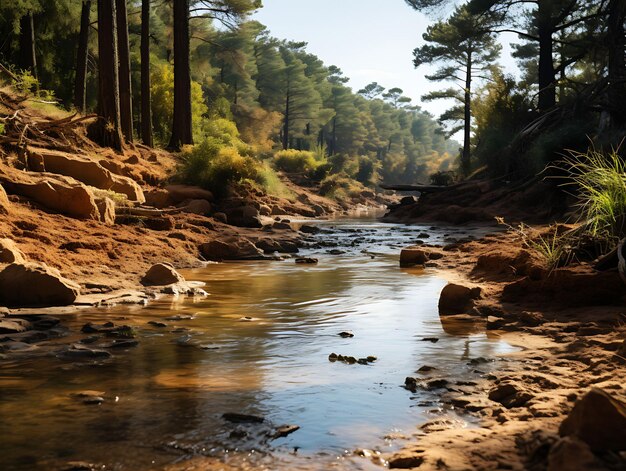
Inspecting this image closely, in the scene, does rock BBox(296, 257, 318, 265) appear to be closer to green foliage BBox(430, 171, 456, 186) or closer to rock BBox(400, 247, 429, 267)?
rock BBox(400, 247, 429, 267)

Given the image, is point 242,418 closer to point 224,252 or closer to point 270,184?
point 224,252

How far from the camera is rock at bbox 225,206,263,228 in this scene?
1622 cm

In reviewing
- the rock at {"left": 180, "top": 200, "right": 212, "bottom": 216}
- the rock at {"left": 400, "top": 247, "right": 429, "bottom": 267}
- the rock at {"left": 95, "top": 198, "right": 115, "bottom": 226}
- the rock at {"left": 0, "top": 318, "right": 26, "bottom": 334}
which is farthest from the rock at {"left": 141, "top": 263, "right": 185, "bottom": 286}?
the rock at {"left": 180, "top": 200, "right": 212, "bottom": 216}

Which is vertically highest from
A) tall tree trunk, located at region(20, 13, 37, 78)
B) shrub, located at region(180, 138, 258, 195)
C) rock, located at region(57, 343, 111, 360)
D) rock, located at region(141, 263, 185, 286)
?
tall tree trunk, located at region(20, 13, 37, 78)

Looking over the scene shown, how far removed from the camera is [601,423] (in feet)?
8.79

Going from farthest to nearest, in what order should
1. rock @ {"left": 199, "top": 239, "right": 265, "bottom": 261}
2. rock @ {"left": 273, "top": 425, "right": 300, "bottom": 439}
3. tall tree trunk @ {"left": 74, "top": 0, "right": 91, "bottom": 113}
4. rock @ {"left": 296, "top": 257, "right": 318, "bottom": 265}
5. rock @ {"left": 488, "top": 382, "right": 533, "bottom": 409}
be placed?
tall tree trunk @ {"left": 74, "top": 0, "right": 91, "bottom": 113} → rock @ {"left": 199, "top": 239, "right": 265, "bottom": 261} → rock @ {"left": 296, "top": 257, "right": 318, "bottom": 265} → rock @ {"left": 488, "top": 382, "right": 533, "bottom": 409} → rock @ {"left": 273, "top": 425, "right": 300, "bottom": 439}

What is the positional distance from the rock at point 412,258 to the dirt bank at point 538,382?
2.56 m

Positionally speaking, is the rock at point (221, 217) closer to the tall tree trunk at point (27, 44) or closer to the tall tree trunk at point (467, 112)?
the tall tree trunk at point (27, 44)

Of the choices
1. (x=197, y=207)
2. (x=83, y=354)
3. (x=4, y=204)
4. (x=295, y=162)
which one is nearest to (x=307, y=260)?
(x=4, y=204)

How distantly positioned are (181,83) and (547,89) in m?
12.1

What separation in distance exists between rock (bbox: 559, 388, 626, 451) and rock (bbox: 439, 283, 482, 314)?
3.99m

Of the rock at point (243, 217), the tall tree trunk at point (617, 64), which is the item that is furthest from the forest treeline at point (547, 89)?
the rock at point (243, 217)

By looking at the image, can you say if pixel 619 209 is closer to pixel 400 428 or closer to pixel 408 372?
pixel 408 372

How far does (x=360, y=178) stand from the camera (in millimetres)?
61719
